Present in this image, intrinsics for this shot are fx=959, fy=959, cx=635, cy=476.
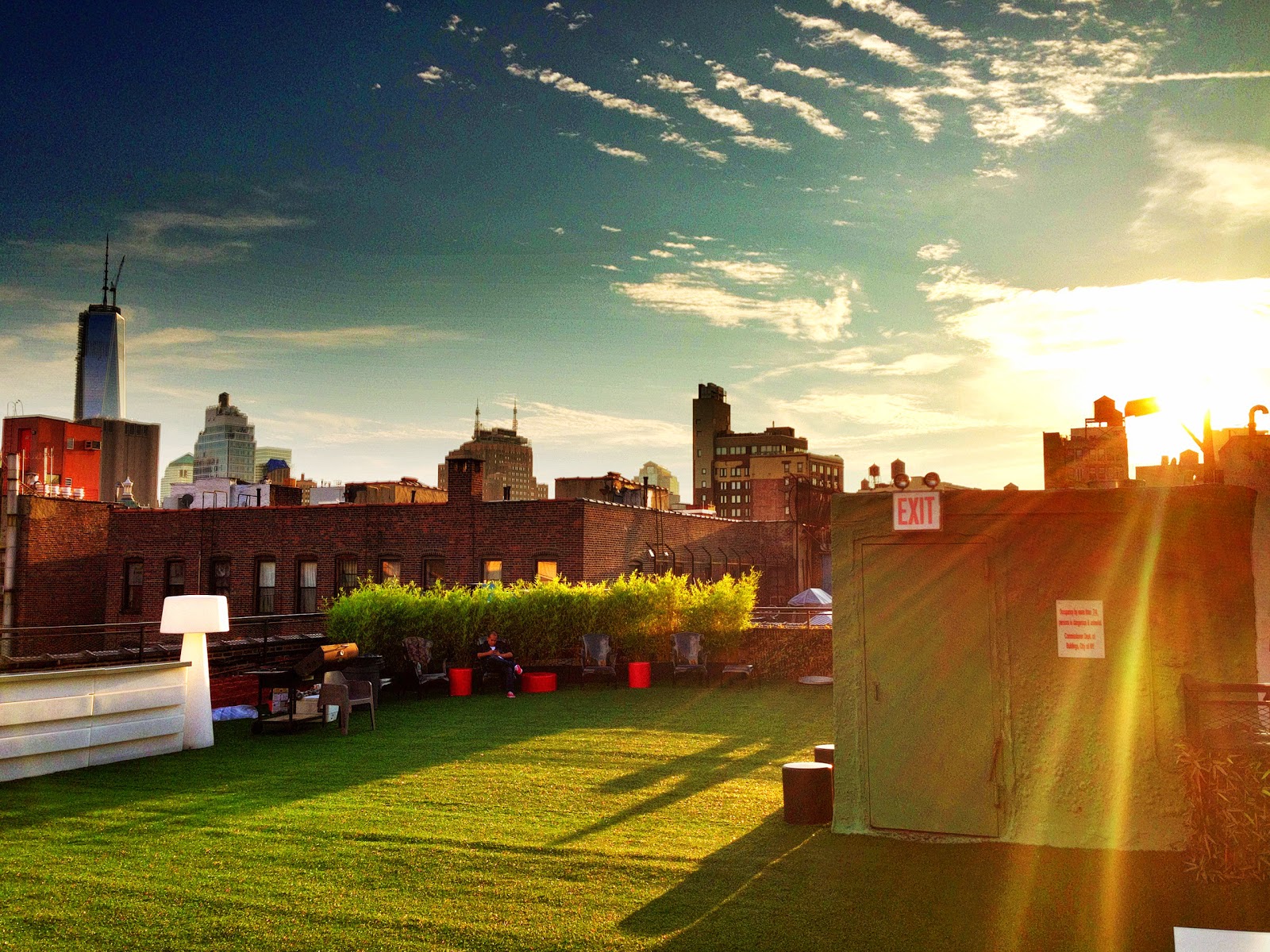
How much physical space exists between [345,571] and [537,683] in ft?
61.5

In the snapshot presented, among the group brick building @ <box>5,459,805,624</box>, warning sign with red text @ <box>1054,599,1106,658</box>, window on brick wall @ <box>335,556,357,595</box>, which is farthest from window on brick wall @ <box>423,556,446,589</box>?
warning sign with red text @ <box>1054,599,1106,658</box>

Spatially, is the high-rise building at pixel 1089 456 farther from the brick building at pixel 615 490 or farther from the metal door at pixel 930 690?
the brick building at pixel 615 490

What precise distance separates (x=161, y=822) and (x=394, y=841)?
2.39 metres

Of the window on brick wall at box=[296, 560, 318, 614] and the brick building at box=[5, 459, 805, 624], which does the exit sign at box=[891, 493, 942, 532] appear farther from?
the window on brick wall at box=[296, 560, 318, 614]

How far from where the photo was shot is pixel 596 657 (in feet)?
66.0

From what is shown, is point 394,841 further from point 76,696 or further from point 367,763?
point 76,696

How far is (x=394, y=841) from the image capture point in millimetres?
7992

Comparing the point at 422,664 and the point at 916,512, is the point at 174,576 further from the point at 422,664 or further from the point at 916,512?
the point at 916,512

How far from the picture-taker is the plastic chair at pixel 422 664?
60.7 ft

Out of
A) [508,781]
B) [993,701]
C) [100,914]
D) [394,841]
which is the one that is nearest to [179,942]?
[100,914]

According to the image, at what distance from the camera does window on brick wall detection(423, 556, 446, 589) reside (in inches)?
1342

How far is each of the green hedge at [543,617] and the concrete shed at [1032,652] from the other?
486 inches

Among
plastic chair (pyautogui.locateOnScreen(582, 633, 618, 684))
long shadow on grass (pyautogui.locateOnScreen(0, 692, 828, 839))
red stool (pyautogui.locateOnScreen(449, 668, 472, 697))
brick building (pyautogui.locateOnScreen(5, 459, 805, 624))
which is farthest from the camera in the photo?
brick building (pyautogui.locateOnScreen(5, 459, 805, 624))

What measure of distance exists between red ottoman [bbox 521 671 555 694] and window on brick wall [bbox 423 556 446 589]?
1527 centimetres
